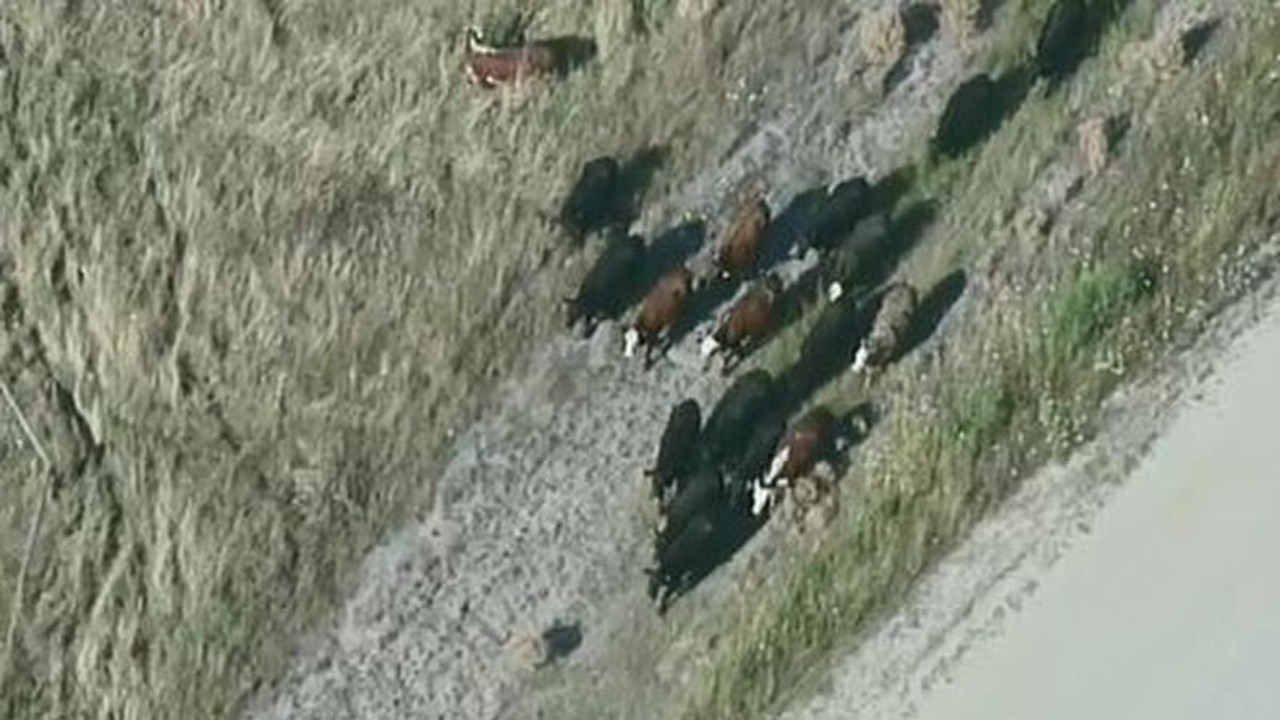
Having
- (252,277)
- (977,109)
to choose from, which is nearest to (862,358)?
(977,109)

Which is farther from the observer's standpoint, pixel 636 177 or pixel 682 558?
pixel 636 177

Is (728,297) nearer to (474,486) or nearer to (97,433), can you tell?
(474,486)

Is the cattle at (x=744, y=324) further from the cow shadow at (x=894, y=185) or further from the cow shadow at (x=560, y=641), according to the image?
the cow shadow at (x=560, y=641)

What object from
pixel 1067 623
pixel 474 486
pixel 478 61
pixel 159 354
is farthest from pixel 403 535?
pixel 1067 623

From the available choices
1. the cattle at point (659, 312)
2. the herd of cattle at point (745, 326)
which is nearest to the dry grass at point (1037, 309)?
the herd of cattle at point (745, 326)

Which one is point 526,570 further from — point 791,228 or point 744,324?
point 791,228

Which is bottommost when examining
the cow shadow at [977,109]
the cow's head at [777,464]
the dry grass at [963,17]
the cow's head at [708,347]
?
the cow's head at [777,464]

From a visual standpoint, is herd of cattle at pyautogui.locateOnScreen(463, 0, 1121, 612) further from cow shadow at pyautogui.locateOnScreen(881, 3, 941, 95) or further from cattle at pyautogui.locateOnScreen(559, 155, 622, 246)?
cow shadow at pyautogui.locateOnScreen(881, 3, 941, 95)
